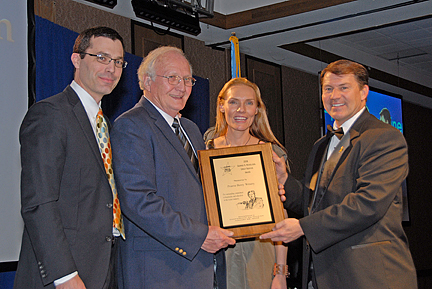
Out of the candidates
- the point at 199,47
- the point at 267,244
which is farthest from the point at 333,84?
the point at 199,47

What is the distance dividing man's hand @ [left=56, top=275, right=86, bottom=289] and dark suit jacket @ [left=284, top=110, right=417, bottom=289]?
4.05ft

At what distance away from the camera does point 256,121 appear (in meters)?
3.53

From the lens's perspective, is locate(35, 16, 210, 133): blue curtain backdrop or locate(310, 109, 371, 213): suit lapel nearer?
locate(310, 109, 371, 213): suit lapel

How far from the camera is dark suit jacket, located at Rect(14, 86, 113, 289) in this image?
1933 mm

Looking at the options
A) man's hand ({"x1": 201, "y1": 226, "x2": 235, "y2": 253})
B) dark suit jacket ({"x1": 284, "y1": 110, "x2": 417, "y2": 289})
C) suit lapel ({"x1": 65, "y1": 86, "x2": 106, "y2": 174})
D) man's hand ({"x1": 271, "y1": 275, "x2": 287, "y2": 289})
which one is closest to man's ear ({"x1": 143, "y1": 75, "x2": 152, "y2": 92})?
suit lapel ({"x1": 65, "y1": 86, "x2": 106, "y2": 174})

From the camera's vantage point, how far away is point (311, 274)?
2812mm

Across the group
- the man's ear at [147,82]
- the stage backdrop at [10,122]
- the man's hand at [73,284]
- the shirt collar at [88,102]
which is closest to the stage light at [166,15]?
the stage backdrop at [10,122]

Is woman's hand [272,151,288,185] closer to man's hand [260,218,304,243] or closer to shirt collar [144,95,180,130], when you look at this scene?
man's hand [260,218,304,243]

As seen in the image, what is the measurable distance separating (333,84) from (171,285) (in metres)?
1.53

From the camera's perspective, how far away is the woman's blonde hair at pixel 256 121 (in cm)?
345

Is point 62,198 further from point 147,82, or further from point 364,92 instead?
point 364,92

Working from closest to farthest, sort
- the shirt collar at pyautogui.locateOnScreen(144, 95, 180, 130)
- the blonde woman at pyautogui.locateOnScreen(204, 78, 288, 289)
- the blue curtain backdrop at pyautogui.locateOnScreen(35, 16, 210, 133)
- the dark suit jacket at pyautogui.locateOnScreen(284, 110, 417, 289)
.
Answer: the dark suit jacket at pyautogui.locateOnScreen(284, 110, 417, 289) < the shirt collar at pyautogui.locateOnScreen(144, 95, 180, 130) < the blonde woman at pyautogui.locateOnScreen(204, 78, 288, 289) < the blue curtain backdrop at pyautogui.locateOnScreen(35, 16, 210, 133)

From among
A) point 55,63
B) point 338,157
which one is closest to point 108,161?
point 338,157

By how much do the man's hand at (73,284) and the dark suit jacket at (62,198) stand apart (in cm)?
4
